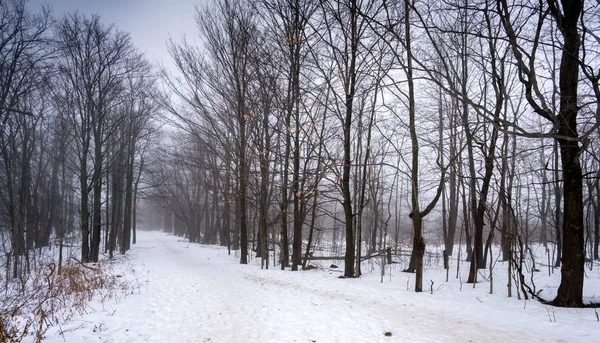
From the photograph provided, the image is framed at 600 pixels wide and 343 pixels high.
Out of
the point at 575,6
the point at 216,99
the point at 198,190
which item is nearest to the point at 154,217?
the point at 198,190

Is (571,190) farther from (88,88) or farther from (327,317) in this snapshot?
(88,88)

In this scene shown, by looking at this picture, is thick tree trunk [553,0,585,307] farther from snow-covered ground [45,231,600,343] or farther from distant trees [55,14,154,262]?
distant trees [55,14,154,262]

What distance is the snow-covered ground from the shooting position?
4.42 meters

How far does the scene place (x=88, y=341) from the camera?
4.09m

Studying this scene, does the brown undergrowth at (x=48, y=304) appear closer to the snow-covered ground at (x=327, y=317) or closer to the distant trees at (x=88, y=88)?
the snow-covered ground at (x=327, y=317)

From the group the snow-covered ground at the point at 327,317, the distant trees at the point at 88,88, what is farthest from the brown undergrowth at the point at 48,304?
the distant trees at the point at 88,88

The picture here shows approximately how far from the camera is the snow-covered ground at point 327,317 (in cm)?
442

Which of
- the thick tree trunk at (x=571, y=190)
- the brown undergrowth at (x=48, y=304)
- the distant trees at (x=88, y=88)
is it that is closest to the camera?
the brown undergrowth at (x=48, y=304)

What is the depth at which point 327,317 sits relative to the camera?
534 cm

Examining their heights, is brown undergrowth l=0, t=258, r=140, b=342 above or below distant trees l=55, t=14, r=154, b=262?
below

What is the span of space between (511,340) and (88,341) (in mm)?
5611

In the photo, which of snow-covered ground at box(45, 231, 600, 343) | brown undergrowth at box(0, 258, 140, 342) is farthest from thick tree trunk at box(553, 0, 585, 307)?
brown undergrowth at box(0, 258, 140, 342)

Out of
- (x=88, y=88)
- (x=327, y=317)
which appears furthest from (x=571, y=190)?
(x=88, y=88)

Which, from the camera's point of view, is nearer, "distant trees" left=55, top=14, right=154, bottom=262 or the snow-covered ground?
the snow-covered ground
